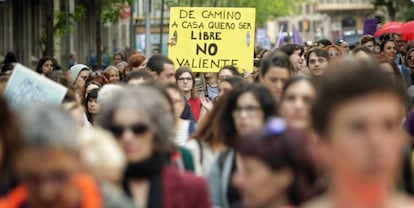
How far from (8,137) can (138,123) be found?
1.20 meters

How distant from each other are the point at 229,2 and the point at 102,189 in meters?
51.5

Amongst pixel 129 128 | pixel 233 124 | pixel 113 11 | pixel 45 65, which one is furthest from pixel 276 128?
pixel 113 11

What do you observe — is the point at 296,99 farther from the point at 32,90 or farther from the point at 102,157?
the point at 32,90

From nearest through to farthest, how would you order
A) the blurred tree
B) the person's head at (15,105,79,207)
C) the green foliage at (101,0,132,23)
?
the person's head at (15,105,79,207) < the blurred tree < the green foliage at (101,0,132,23)

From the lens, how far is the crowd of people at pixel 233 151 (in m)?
3.61

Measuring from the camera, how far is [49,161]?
465 centimetres

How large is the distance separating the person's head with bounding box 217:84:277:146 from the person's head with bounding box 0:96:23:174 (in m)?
2.47

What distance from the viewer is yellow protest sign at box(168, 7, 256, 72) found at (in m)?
17.7

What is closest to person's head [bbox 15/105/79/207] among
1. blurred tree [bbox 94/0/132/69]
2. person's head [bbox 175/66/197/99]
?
person's head [bbox 175/66/197/99]

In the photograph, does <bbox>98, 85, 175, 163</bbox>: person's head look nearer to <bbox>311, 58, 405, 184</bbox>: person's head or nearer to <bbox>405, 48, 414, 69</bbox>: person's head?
<bbox>311, 58, 405, 184</bbox>: person's head

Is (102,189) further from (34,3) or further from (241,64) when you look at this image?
(34,3)

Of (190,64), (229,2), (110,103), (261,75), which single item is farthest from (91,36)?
(110,103)

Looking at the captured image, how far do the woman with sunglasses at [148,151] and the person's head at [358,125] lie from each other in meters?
2.21

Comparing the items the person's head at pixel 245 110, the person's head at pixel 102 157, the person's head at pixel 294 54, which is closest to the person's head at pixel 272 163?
the person's head at pixel 102 157
